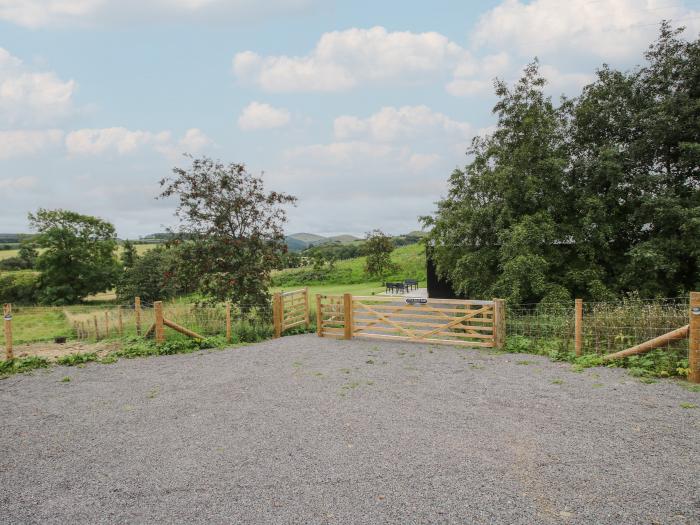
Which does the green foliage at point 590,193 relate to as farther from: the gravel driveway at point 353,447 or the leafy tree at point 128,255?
the leafy tree at point 128,255

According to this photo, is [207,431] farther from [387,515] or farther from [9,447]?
[387,515]

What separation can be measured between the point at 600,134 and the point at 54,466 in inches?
791

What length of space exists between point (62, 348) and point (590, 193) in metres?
18.5

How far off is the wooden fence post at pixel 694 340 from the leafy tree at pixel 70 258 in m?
41.5

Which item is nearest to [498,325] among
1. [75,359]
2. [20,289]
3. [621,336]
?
[621,336]

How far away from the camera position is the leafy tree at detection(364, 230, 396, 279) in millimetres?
38938

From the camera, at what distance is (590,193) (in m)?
15.9

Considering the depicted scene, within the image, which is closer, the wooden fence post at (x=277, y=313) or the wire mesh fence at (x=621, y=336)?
the wire mesh fence at (x=621, y=336)

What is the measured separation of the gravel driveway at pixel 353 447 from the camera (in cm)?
372

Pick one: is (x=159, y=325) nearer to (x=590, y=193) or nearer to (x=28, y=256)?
(x=590, y=193)

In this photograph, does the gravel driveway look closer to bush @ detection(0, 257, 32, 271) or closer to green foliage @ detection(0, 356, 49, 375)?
green foliage @ detection(0, 356, 49, 375)

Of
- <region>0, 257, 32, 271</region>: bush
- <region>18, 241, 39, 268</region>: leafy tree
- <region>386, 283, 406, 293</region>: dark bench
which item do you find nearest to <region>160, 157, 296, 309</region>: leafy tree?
<region>386, 283, 406, 293</region>: dark bench

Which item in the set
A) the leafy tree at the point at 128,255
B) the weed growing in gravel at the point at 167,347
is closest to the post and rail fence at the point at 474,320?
the weed growing in gravel at the point at 167,347

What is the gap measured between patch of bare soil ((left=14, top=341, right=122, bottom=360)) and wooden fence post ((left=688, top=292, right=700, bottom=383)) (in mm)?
12310
